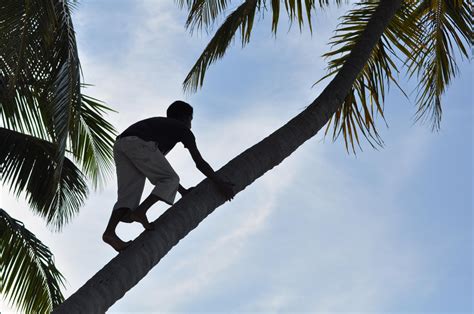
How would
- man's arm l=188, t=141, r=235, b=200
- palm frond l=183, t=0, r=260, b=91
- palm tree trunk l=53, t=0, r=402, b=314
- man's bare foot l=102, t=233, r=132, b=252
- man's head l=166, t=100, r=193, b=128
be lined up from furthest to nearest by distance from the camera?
palm frond l=183, t=0, r=260, b=91
man's head l=166, t=100, r=193, b=128
man's arm l=188, t=141, r=235, b=200
man's bare foot l=102, t=233, r=132, b=252
palm tree trunk l=53, t=0, r=402, b=314

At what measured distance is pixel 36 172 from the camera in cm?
984

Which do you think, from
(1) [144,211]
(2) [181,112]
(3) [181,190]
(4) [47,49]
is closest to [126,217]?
(1) [144,211]

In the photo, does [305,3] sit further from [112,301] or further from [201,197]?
[112,301]

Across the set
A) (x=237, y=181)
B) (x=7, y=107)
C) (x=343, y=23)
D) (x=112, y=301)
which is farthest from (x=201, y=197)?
(x=7, y=107)

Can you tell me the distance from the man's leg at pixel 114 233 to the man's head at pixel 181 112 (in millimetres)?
731

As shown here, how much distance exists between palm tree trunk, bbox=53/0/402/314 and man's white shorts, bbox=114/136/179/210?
224 millimetres

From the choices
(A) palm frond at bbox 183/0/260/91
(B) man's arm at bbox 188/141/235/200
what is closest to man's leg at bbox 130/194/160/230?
(B) man's arm at bbox 188/141/235/200

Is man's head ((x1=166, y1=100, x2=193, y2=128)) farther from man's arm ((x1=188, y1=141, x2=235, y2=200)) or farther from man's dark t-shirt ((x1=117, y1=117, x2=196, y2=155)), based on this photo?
man's arm ((x1=188, y1=141, x2=235, y2=200))

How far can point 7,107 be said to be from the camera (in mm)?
8961

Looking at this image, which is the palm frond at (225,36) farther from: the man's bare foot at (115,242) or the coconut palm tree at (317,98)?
the man's bare foot at (115,242)

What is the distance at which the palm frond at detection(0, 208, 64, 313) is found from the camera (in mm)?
9133

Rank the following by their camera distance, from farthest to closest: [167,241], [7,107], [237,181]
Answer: [7,107]
[237,181]
[167,241]

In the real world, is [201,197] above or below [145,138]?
below

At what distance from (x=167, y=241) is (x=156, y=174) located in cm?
64
